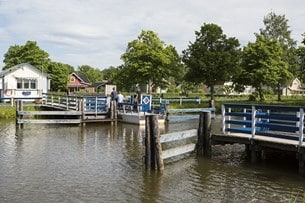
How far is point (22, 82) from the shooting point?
49062 mm

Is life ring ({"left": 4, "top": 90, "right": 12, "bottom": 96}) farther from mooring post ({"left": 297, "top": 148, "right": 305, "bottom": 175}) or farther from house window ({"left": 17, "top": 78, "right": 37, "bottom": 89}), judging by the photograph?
mooring post ({"left": 297, "top": 148, "right": 305, "bottom": 175})

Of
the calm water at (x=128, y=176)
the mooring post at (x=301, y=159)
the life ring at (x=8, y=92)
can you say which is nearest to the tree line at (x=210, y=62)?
the life ring at (x=8, y=92)

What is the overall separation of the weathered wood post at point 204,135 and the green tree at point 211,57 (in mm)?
33138

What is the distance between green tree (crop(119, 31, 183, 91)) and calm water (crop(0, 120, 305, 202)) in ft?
120

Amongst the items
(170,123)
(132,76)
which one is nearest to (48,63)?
(132,76)

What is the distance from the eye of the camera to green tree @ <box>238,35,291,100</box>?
2100 inches

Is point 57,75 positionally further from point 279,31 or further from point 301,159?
point 301,159

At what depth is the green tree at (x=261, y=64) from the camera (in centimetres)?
5334

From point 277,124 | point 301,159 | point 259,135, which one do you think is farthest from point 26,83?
point 301,159

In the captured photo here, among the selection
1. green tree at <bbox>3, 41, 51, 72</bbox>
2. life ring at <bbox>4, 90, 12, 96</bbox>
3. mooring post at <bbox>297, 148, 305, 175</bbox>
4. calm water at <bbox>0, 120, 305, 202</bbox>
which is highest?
green tree at <bbox>3, 41, 51, 72</bbox>

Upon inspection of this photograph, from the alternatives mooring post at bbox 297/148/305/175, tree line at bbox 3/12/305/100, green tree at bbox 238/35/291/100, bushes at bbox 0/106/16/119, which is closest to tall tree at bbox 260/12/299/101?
tree line at bbox 3/12/305/100

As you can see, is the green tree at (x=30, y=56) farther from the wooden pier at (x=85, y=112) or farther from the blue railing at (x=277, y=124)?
the blue railing at (x=277, y=124)

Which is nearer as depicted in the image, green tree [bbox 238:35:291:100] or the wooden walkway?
the wooden walkway

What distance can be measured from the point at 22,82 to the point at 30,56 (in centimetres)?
2662
